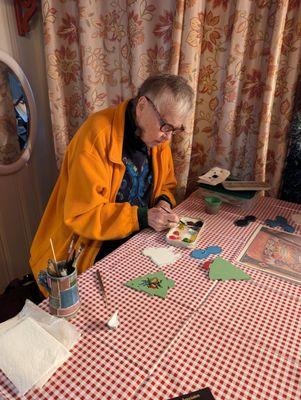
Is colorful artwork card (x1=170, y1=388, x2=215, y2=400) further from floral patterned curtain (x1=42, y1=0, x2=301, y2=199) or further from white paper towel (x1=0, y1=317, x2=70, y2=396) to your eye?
floral patterned curtain (x1=42, y1=0, x2=301, y2=199)

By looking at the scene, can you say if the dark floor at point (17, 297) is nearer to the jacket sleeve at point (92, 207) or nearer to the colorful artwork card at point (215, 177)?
the jacket sleeve at point (92, 207)

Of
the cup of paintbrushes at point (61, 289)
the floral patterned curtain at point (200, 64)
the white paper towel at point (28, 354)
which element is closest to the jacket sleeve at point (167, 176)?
the floral patterned curtain at point (200, 64)

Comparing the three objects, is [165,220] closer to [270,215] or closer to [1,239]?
[270,215]

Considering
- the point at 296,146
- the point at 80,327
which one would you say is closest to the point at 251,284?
the point at 80,327

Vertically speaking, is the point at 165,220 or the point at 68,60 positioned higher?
the point at 68,60

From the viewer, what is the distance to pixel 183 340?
0.77 m

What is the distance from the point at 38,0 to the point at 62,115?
1.96ft

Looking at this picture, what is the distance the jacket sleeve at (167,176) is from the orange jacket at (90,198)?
0.30m

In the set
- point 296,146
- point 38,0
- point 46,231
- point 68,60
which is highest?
point 38,0

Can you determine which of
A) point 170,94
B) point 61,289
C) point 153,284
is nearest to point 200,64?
point 170,94

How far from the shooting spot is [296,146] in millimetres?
1516

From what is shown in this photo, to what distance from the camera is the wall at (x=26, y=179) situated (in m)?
1.75

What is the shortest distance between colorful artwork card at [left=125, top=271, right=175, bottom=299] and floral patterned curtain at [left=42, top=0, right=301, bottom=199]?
0.84 metres

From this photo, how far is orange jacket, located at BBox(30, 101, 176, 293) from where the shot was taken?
1.18 m
